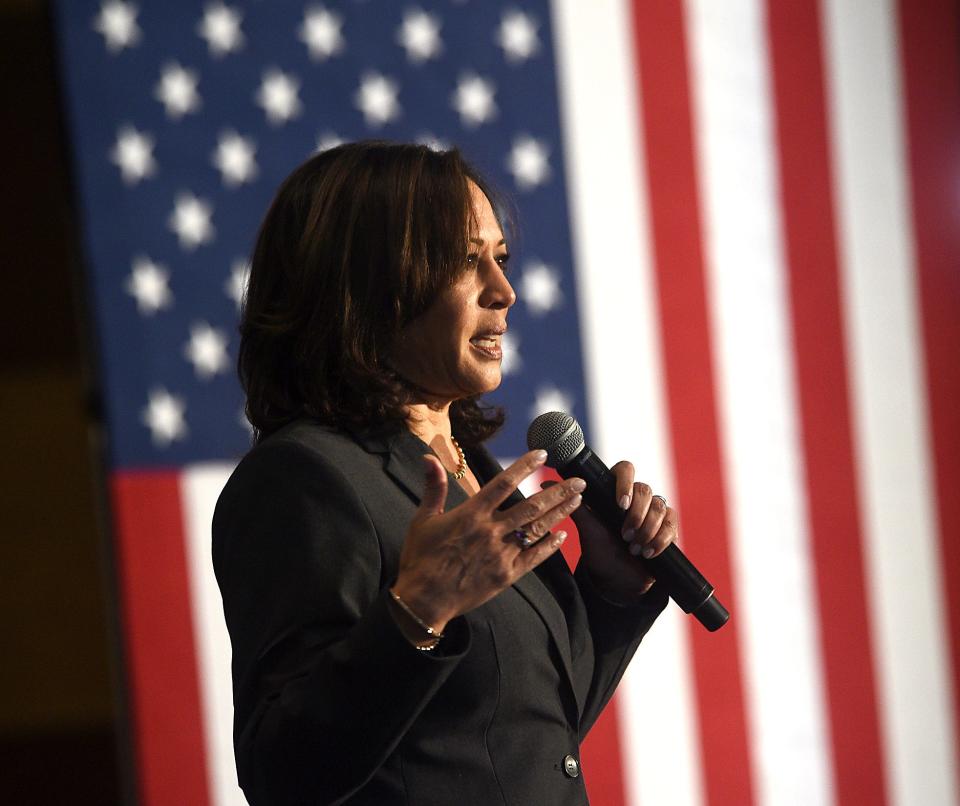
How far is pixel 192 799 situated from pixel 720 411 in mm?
1426

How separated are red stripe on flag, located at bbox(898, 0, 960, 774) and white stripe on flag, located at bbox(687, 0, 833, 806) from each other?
1.22ft

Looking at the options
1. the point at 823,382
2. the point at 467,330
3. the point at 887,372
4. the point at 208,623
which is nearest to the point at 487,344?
the point at 467,330

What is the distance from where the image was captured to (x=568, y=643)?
1306 mm

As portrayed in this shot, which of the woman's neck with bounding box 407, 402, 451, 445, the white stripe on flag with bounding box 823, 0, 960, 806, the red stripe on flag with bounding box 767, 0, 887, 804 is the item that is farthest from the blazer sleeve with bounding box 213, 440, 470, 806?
the white stripe on flag with bounding box 823, 0, 960, 806

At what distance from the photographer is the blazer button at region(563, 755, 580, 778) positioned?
1.24m

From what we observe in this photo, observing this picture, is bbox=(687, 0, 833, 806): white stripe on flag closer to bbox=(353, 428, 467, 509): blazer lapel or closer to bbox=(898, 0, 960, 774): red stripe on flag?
bbox=(898, 0, 960, 774): red stripe on flag

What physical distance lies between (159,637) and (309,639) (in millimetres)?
1447

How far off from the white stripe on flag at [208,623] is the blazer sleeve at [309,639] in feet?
4.24

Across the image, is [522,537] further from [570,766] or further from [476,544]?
[570,766]

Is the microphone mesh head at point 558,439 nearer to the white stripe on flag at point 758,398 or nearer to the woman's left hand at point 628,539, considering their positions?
the woman's left hand at point 628,539

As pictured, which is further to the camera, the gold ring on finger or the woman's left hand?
the woman's left hand

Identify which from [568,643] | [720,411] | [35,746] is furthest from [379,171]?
[35,746]

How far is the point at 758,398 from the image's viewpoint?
277cm

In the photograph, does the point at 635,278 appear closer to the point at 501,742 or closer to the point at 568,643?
the point at 568,643
